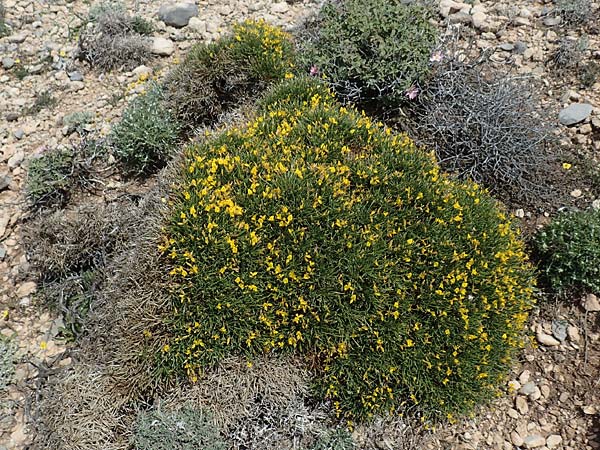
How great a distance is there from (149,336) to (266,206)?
109 cm

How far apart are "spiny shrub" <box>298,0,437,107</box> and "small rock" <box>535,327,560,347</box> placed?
2187 millimetres

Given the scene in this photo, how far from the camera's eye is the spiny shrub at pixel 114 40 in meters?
5.95

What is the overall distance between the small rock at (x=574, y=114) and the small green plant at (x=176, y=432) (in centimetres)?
373

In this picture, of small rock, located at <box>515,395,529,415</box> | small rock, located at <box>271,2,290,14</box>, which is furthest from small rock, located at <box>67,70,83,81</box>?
small rock, located at <box>515,395,529,415</box>

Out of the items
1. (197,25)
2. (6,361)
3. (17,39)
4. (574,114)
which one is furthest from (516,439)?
(17,39)

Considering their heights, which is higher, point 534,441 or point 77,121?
point 77,121

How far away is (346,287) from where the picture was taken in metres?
3.48

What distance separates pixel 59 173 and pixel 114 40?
1866 mm

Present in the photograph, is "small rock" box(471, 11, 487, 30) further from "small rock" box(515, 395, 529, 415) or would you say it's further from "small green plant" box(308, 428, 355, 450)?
"small green plant" box(308, 428, 355, 450)

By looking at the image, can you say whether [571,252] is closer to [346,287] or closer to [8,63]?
[346,287]

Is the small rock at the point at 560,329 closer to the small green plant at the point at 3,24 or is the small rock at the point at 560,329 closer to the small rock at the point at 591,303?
the small rock at the point at 591,303

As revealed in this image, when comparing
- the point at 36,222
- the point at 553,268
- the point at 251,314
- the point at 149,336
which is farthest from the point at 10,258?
the point at 553,268

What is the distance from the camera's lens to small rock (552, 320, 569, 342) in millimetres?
3867

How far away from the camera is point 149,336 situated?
3.50 meters
